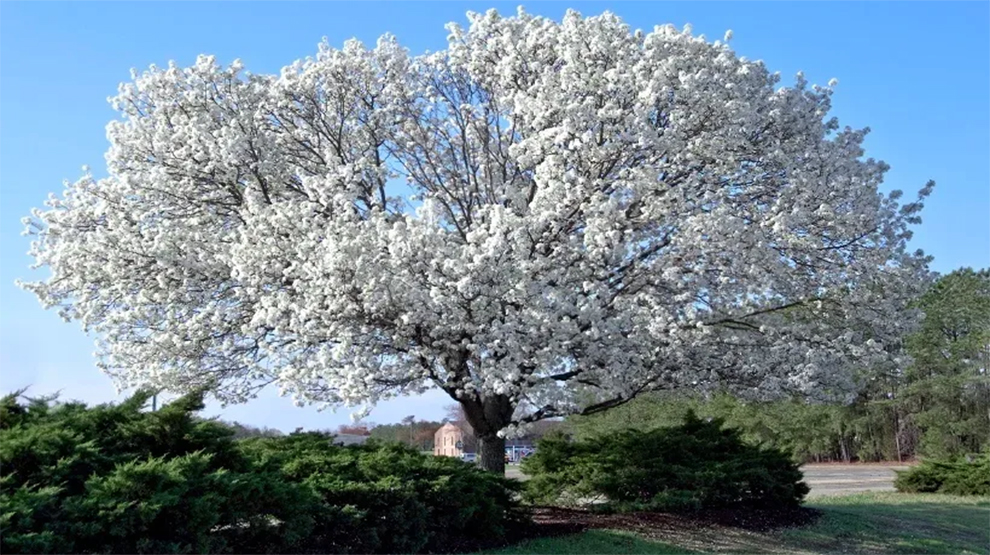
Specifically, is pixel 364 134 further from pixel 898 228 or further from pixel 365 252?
pixel 898 228

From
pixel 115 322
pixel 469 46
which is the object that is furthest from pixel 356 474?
pixel 469 46

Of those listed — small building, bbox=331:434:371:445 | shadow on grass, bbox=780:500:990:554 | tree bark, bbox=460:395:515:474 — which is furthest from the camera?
tree bark, bbox=460:395:515:474

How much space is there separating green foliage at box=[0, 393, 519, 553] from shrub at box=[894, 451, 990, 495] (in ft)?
51.9

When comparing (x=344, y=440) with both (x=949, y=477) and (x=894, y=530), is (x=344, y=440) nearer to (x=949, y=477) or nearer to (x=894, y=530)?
(x=894, y=530)

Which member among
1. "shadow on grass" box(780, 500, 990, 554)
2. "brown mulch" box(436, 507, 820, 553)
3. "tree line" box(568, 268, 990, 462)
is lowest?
"shadow on grass" box(780, 500, 990, 554)

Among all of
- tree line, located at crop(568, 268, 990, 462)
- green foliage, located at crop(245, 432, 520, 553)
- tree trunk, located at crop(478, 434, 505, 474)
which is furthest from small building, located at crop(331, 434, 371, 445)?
tree line, located at crop(568, 268, 990, 462)

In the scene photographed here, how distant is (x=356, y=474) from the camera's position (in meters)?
10.2

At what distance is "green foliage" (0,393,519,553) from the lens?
744cm

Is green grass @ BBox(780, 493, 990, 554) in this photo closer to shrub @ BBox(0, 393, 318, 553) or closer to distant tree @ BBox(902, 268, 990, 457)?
shrub @ BBox(0, 393, 318, 553)

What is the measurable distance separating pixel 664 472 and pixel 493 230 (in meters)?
5.29

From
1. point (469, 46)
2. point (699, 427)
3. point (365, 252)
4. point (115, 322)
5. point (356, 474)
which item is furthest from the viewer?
point (699, 427)

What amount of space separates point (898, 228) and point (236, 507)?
983cm

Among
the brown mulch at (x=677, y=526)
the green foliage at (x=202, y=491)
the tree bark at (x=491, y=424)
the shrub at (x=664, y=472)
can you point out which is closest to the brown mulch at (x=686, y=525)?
the brown mulch at (x=677, y=526)

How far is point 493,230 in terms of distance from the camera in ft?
37.2
